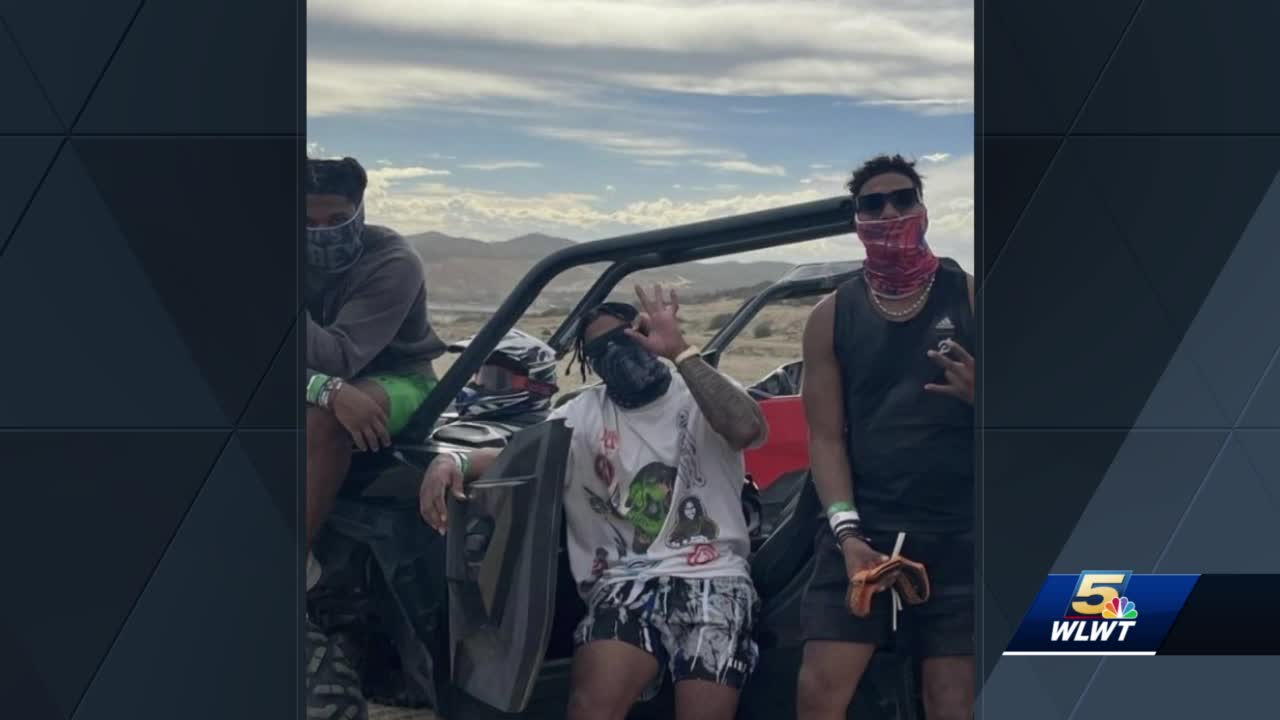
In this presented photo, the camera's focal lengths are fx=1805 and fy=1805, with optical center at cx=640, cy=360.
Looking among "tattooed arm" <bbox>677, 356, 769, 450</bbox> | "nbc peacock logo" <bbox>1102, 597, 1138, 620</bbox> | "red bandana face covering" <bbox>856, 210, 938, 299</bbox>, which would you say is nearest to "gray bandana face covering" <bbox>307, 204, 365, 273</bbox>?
"tattooed arm" <bbox>677, 356, 769, 450</bbox>

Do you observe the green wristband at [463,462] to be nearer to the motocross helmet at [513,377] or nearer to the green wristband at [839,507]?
the motocross helmet at [513,377]

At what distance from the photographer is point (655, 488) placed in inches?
174

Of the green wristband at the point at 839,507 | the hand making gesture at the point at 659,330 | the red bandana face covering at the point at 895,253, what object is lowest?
the green wristband at the point at 839,507

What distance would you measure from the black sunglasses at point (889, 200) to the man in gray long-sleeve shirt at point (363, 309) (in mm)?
1097

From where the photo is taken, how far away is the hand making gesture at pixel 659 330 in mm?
4406

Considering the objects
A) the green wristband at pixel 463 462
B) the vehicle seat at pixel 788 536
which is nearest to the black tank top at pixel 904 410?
the vehicle seat at pixel 788 536

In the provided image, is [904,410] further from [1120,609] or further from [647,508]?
[1120,609]

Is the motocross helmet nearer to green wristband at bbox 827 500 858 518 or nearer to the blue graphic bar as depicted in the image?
green wristband at bbox 827 500 858 518

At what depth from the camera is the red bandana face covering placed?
441cm

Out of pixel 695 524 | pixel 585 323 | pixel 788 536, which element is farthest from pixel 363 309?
pixel 788 536

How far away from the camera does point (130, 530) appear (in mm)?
4609

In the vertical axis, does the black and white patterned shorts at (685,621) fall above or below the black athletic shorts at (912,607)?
below

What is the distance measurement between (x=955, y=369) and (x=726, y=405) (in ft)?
1.92

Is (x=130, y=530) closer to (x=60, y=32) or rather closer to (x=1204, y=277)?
(x=60, y=32)
